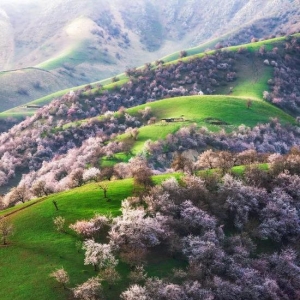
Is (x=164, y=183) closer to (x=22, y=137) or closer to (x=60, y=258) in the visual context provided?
(x=60, y=258)

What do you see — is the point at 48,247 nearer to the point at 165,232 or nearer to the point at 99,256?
the point at 99,256

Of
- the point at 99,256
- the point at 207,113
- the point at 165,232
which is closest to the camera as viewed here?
the point at 99,256

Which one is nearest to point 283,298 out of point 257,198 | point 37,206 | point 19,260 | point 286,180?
point 257,198

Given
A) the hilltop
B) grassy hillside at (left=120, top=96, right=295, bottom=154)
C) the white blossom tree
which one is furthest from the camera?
grassy hillside at (left=120, top=96, right=295, bottom=154)

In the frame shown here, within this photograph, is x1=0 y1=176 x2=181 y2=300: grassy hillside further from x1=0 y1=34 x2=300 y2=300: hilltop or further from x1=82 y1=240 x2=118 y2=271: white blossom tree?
x1=82 y1=240 x2=118 y2=271: white blossom tree

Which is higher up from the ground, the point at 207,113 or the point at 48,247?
the point at 207,113

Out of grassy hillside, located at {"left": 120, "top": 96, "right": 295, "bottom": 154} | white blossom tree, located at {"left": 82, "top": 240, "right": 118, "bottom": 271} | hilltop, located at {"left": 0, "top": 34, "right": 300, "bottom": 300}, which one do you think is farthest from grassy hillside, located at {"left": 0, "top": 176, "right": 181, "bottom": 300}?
grassy hillside, located at {"left": 120, "top": 96, "right": 295, "bottom": 154}

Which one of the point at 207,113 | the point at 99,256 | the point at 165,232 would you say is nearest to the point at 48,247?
the point at 99,256

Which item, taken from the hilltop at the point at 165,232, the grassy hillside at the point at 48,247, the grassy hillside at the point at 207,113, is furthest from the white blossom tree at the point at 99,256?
the grassy hillside at the point at 207,113
